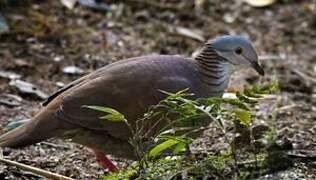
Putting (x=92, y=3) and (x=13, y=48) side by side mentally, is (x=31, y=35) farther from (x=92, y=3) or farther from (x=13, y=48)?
(x=92, y=3)

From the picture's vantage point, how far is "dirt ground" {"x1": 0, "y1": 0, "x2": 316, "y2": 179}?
15.9 feet

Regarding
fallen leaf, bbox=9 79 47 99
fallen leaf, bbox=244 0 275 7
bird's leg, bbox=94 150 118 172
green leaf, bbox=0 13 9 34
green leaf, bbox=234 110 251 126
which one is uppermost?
green leaf, bbox=234 110 251 126

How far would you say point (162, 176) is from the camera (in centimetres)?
346

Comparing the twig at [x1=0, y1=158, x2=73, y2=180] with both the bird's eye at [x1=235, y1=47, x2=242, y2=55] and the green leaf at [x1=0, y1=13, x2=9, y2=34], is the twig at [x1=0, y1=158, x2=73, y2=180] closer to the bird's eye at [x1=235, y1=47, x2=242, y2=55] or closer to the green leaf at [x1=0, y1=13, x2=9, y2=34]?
the bird's eye at [x1=235, y1=47, x2=242, y2=55]

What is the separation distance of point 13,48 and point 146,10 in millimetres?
1575

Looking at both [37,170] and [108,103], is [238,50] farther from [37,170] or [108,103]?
[37,170]

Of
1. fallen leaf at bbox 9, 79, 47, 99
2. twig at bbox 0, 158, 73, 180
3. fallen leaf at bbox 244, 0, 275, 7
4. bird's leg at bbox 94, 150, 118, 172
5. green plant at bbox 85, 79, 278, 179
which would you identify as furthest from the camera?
fallen leaf at bbox 244, 0, 275, 7

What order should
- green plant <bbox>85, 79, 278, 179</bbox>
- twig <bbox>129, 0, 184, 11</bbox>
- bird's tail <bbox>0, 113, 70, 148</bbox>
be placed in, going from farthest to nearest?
twig <bbox>129, 0, 184, 11</bbox> < bird's tail <bbox>0, 113, 70, 148</bbox> < green plant <bbox>85, 79, 278, 179</bbox>

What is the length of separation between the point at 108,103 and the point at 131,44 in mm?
2591

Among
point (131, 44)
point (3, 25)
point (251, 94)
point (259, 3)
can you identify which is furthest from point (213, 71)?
point (259, 3)

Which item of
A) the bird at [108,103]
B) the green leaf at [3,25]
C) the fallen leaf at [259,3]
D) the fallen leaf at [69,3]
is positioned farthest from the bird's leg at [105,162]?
the fallen leaf at [259,3]

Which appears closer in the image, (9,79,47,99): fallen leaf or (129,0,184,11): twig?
(9,79,47,99): fallen leaf

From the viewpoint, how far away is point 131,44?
646 cm

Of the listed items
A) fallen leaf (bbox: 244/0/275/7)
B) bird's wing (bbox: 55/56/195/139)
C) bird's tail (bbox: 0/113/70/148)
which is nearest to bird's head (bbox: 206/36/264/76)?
bird's wing (bbox: 55/56/195/139)
